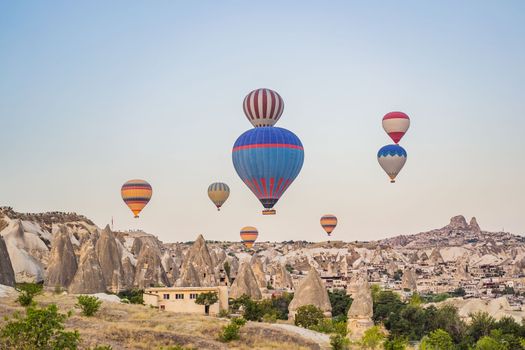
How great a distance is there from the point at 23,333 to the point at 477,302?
54.1 m

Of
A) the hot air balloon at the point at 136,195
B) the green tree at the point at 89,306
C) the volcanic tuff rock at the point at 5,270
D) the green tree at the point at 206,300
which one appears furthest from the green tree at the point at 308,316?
the hot air balloon at the point at 136,195

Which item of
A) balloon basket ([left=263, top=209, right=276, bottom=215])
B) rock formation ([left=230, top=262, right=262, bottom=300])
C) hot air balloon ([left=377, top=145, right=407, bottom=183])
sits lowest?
rock formation ([left=230, top=262, right=262, bottom=300])

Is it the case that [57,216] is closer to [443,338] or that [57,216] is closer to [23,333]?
[443,338]

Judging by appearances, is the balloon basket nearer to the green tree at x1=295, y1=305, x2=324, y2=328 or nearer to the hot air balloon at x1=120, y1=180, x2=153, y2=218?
the green tree at x1=295, y1=305, x2=324, y2=328

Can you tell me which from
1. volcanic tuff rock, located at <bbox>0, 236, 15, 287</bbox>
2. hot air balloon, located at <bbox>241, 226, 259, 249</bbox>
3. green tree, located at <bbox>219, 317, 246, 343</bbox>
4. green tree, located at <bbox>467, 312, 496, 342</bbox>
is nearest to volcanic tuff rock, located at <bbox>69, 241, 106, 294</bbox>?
volcanic tuff rock, located at <bbox>0, 236, 15, 287</bbox>

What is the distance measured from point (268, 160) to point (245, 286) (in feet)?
71.2

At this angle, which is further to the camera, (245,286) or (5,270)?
(245,286)

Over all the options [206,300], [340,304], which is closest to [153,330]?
[206,300]

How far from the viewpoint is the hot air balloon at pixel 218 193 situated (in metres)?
86.9

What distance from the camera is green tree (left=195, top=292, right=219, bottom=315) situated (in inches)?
1975

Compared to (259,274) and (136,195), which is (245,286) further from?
(259,274)

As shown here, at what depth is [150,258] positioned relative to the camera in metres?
73.0

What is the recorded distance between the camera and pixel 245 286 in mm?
68938

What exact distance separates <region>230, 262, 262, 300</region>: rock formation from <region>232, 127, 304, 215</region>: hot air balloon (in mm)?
17085
